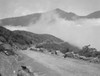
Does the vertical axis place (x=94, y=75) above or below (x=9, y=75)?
below

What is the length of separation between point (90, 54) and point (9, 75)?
4022 inches

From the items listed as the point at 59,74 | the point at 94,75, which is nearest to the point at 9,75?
the point at 59,74

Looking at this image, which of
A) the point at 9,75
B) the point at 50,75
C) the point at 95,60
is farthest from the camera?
the point at 95,60

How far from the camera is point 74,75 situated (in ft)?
187

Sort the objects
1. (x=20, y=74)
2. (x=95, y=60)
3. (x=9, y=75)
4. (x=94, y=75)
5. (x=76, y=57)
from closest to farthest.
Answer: (x=9, y=75) → (x=20, y=74) → (x=94, y=75) → (x=95, y=60) → (x=76, y=57)

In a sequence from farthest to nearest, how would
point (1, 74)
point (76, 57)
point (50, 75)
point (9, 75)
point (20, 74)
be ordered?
point (76, 57), point (50, 75), point (20, 74), point (9, 75), point (1, 74)

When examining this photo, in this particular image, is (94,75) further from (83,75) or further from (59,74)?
(59,74)

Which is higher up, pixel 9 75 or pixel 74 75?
pixel 9 75

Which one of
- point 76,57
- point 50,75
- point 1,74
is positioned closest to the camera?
point 1,74

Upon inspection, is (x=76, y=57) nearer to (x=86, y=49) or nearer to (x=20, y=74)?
(x=86, y=49)

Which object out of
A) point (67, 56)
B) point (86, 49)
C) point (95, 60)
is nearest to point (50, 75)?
point (95, 60)

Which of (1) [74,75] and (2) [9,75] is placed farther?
(1) [74,75]

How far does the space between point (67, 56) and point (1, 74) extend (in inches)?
3883

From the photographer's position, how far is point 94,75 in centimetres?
5947
